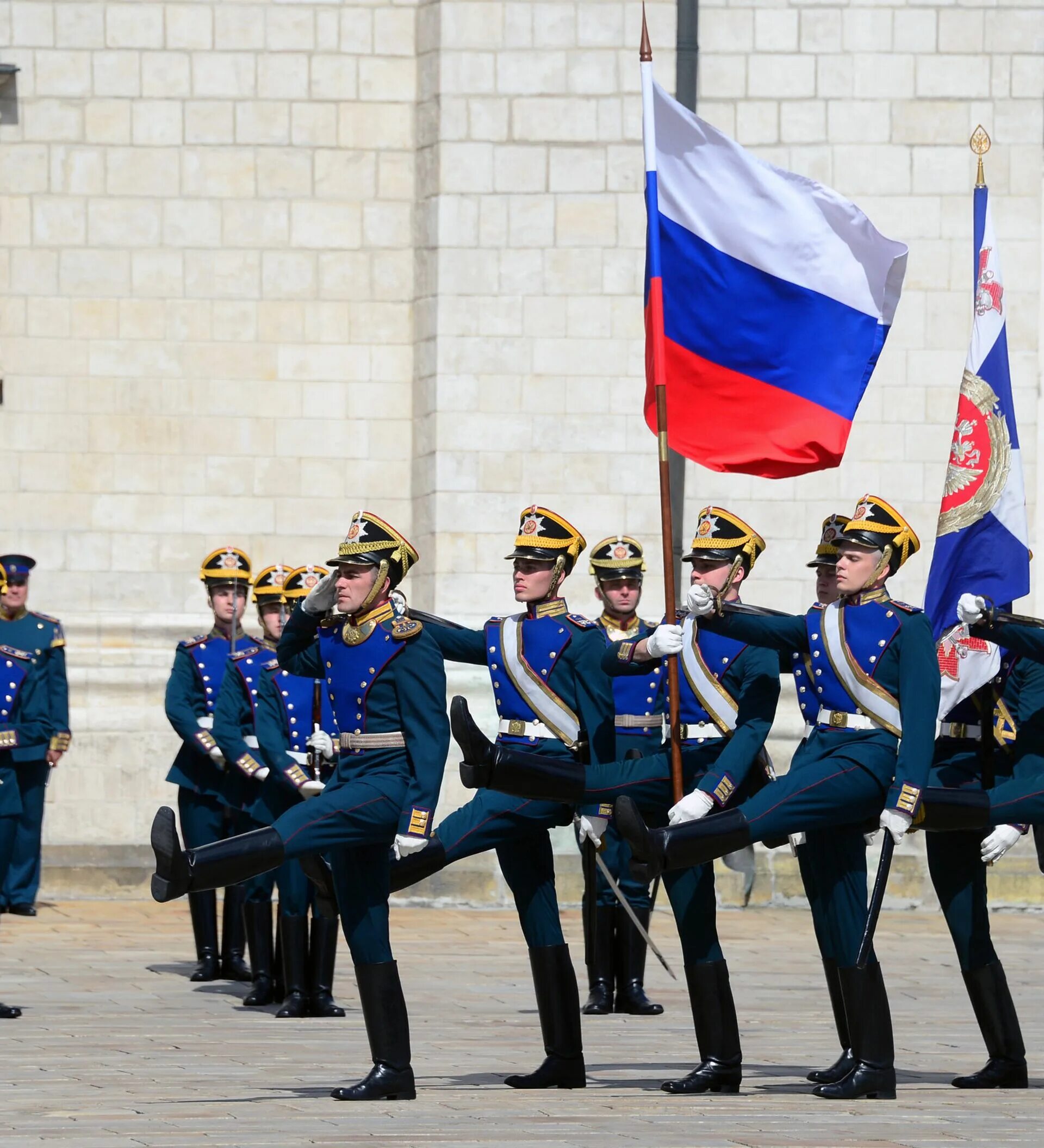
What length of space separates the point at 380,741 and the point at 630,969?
287cm

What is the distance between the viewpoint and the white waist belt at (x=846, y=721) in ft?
24.2

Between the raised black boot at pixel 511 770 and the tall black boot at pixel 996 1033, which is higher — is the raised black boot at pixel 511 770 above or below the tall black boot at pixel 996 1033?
above

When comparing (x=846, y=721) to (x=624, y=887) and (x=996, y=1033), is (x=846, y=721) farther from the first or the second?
(x=624, y=887)

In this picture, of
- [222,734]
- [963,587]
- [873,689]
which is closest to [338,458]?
[222,734]

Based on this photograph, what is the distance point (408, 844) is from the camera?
7.26 metres

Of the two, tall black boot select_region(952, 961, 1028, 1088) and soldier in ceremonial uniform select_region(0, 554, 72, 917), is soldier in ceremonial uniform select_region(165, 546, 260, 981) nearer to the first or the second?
soldier in ceremonial uniform select_region(0, 554, 72, 917)

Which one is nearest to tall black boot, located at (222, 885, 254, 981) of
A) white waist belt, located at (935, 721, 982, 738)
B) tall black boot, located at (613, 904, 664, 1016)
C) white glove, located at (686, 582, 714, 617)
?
tall black boot, located at (613, 904, 664, 1016)

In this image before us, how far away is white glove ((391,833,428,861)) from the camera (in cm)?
726

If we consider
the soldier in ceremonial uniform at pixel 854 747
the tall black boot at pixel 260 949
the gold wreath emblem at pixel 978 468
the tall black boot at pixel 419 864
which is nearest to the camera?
the soldier in ceremonial uniform at pixel 854 747

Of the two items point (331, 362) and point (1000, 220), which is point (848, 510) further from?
point (331, 362)

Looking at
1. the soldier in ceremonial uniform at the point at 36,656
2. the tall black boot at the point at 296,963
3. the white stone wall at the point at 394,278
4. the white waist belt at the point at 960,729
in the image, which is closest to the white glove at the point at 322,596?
the white waist belt at the point at 960,729

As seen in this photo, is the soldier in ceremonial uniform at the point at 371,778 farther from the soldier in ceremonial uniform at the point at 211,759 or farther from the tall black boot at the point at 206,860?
the soldier in ceremonial uniform at the point at 211,759

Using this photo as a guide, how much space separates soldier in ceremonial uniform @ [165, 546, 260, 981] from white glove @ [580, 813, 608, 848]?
3138 millimetres

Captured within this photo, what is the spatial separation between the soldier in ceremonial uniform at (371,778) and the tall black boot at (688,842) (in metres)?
0.64
